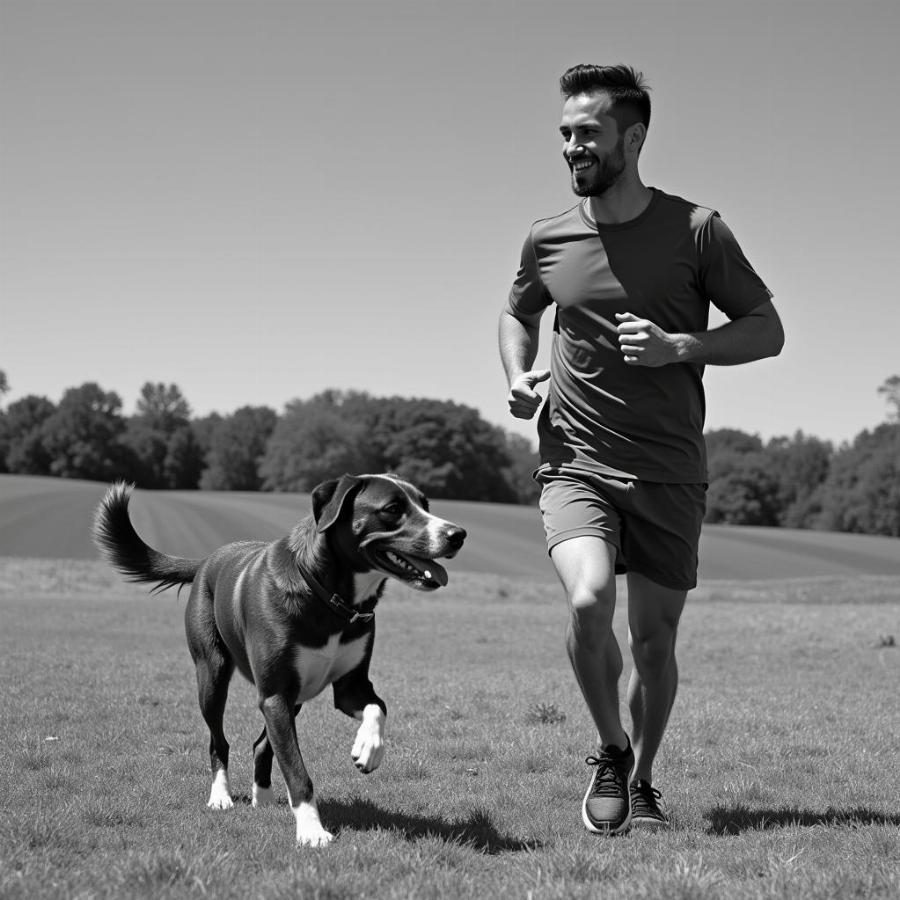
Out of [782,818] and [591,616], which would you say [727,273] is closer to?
[591,616]

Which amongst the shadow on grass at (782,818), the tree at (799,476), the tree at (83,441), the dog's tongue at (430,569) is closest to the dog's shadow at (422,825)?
the shadow on grass at (782,818)

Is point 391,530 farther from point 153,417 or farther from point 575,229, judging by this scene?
point 153,417

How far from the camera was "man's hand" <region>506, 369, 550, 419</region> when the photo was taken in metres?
5.57

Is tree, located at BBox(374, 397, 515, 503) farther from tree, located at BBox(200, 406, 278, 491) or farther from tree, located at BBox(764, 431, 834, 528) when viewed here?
tree, located at BBox(764, 431, 834, 528)

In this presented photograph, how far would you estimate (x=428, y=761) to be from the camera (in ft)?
23.5

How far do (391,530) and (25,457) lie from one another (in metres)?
121

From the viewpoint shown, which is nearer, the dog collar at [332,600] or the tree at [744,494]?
the dog collar at [332,600]

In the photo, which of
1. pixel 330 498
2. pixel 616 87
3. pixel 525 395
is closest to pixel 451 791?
pixel 330 498

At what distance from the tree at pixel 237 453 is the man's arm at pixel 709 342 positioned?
11953 centimetres

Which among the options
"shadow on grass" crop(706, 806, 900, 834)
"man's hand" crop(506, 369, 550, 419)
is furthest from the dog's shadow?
"man's hand" crop(506, 369, 550, 419)

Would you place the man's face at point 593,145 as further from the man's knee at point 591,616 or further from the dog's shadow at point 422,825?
the dog's shadow at point 422,825

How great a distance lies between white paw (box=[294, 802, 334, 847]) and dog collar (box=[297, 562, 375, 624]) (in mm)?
917

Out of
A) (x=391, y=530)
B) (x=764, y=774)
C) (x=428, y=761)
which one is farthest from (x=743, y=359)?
(x=428, y=761)

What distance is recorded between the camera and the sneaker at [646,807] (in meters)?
5.42
